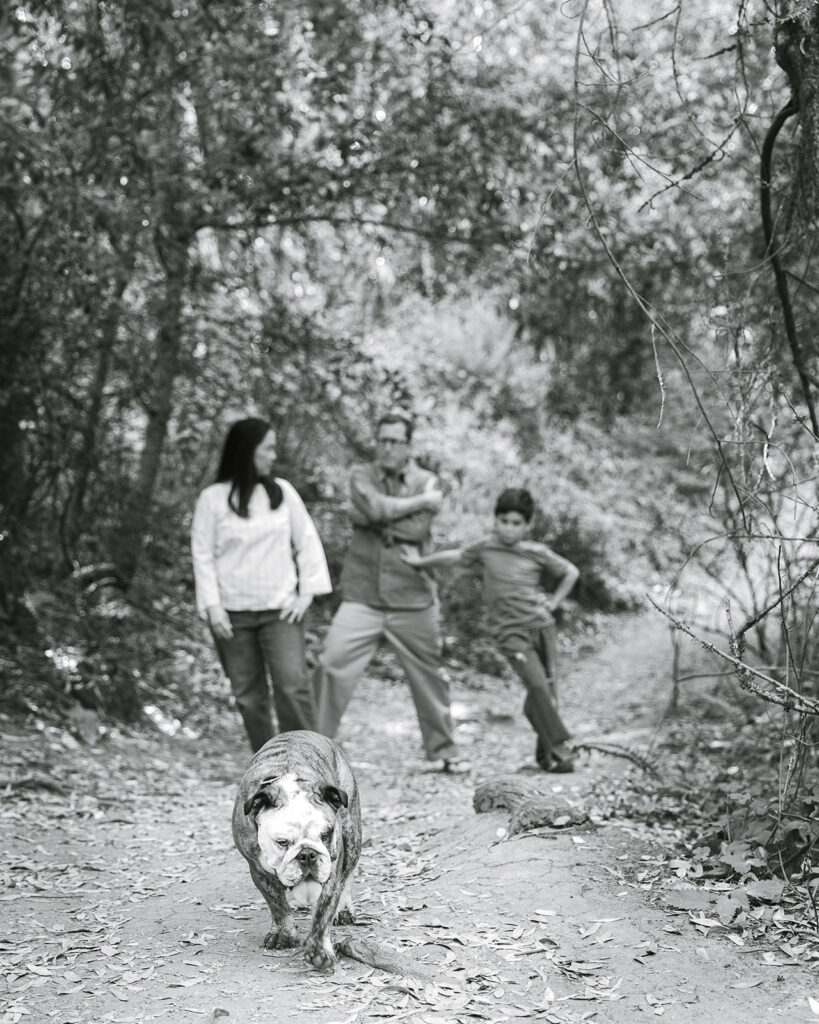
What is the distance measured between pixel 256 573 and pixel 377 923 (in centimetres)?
244

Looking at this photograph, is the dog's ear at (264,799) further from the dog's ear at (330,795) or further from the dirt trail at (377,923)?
the dirt trail at (377,923)

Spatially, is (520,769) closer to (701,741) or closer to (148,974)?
(701,741)

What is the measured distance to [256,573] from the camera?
19.4 ft

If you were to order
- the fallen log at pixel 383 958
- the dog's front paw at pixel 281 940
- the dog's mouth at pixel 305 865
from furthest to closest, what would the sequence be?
the dog's front paw at pixel 281 940 < the fallen log at pixel 383 958 < the dog's mouth at pixel 305 865

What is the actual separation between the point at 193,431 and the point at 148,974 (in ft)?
17.5

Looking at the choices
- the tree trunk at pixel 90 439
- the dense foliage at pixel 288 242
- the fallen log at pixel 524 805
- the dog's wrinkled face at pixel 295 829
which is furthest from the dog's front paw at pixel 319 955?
the tree trunk at pixel 90 439

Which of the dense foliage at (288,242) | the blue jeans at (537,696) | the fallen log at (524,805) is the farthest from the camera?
the dense foliage at (288,242)

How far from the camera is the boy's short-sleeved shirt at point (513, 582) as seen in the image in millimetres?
6648

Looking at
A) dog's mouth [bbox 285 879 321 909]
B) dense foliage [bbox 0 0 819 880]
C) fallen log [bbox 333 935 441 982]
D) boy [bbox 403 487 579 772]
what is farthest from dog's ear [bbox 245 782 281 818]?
boy [bbox 403 487 579 772]

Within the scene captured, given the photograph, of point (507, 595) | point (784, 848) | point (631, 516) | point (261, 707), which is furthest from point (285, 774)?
point (631, 516)

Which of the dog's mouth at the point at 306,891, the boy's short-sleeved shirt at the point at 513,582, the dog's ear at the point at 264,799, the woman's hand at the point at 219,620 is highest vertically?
the boy's short-sleeved shirt at the point at 513,582

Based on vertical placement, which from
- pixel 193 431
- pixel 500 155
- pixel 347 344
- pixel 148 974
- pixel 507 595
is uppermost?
pixel 500 155

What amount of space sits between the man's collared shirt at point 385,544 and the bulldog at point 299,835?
9.58 ft

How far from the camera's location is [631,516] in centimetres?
1703
